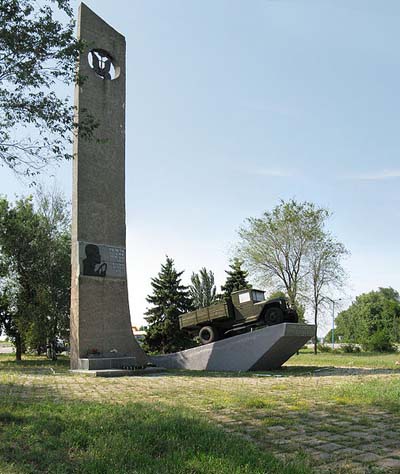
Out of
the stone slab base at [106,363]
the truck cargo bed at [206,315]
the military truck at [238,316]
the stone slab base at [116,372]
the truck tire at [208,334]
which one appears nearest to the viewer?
the stone slab base at [116,372]

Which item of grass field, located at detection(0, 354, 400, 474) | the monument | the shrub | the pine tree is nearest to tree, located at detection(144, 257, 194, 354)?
the pine tree

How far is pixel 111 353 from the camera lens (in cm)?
1703

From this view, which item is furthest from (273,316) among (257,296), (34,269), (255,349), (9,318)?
(9,318)

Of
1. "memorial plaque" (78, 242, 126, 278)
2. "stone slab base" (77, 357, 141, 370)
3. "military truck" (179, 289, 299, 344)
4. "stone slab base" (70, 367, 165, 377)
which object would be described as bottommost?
"stone slab base" (70, 367, 165, 377)

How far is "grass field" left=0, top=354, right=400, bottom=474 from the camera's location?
13.7 ft

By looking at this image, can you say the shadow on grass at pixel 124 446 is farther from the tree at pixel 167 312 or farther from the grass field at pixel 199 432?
the tree at pixel 167 312

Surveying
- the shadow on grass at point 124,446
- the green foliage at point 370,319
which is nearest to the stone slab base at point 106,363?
the shadow on grass at point 124,446

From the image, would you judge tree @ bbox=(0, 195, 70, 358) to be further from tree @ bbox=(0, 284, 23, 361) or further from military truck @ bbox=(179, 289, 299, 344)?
military truck @ bbox=(179, 289, 299, 344)

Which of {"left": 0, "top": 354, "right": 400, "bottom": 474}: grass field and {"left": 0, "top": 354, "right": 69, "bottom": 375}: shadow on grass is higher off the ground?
{"left": 0, "top": 354, "right": 400, "bottom": 474}: grass field

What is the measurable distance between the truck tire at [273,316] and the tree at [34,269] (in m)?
13.7

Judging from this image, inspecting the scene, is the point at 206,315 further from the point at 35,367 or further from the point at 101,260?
the point at 35,367

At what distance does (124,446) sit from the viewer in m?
4.59

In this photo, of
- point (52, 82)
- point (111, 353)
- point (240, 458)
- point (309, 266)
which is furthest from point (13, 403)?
point (309, 266)

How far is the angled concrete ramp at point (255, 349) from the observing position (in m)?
15.3
